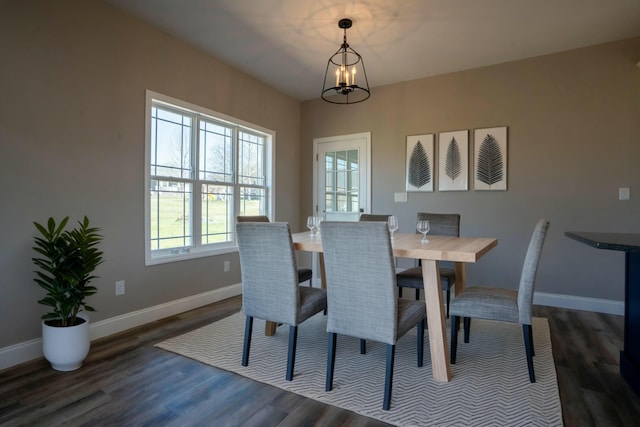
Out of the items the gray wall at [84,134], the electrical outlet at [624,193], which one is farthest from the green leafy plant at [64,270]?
the electrical outlet at [624,193]

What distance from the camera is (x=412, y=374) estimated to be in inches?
82.3

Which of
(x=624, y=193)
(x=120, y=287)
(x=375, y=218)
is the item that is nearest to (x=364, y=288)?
(x=375, y=218)

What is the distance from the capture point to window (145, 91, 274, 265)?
3.17 metres

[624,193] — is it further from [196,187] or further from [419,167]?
[196,187]

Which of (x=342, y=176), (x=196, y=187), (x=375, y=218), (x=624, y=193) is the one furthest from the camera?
(x=342, y=176)

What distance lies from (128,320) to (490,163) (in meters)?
3.91

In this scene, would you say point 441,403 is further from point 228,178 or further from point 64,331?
point 228,178

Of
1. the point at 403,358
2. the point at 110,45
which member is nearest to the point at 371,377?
the point at 403,358

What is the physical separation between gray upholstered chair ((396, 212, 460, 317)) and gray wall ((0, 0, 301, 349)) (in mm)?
2060

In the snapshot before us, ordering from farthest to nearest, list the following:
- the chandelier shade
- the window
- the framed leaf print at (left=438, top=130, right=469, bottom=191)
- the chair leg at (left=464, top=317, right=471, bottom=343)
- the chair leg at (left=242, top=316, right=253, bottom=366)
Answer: the framed leaf print at (left=438, top=130, right=469, bottom=191), the window, the chandelier shade, the chair leg at (left=464, top=317, right=471, bottom=343), the chair leg at (left=242, top=316, right=253, bottom=366)

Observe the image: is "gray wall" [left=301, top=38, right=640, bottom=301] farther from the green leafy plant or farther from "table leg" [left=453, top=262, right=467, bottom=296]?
the green leafy plant

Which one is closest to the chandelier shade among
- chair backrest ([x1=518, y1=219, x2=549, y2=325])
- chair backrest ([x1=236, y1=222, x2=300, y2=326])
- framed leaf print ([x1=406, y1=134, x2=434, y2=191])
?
framed leaf print ([x1=406, y1=134, x2=434, y2=191])

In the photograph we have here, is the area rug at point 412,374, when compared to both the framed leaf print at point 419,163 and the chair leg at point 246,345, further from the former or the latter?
the framed leaf print at point 419,163

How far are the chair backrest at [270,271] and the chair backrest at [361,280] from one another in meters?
0.24
